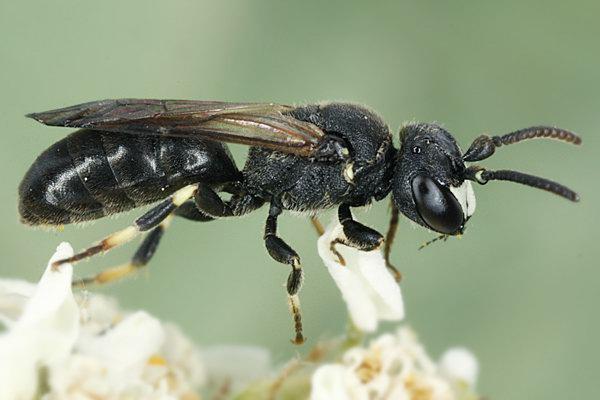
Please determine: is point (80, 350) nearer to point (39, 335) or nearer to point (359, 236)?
point (39, 335)

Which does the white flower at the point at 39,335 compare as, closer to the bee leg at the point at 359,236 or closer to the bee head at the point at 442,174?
the bee leg at the point at 359,236

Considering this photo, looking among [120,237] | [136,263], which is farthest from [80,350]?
[136,263]

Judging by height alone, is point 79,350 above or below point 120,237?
below

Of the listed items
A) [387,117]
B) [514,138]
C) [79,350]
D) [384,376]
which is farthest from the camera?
[387,117]

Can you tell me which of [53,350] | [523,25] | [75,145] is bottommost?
[53,350]

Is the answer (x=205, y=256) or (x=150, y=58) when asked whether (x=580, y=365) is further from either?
(x=150, y=58)

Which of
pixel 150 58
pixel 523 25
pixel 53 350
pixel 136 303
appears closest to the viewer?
pixel 53 350

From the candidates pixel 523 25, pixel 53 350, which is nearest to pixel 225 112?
pixel 53 350
